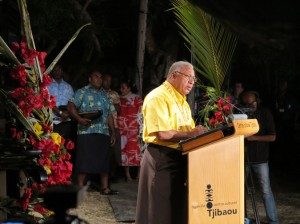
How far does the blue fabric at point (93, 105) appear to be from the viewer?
9430 mm

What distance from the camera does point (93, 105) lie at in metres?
9.47

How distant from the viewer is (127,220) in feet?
26.6

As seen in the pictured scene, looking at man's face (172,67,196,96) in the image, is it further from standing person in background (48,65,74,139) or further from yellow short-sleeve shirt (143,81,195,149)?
standing person in background (48,65,74,139)

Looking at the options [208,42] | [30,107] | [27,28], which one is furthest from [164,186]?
[208,42]

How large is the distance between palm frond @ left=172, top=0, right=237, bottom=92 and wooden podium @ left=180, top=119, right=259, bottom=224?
167 cm

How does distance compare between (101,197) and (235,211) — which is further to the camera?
(101,197)

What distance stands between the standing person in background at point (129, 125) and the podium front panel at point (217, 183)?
18.1 ft

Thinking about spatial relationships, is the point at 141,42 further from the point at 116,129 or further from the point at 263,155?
the point at 263,155

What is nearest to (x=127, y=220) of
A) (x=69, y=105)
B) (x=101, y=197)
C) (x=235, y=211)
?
A: (x=101, y=197)

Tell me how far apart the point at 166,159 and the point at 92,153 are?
4253 millimetres

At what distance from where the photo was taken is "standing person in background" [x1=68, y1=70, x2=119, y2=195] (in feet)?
30.9

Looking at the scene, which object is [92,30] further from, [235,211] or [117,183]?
[235,211]

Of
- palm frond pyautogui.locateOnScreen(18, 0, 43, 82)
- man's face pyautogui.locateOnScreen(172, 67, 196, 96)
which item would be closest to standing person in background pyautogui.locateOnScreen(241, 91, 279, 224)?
man's face pyautogui.locateOnScreen(172, 67, 196, 96)

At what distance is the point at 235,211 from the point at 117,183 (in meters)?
5.63
